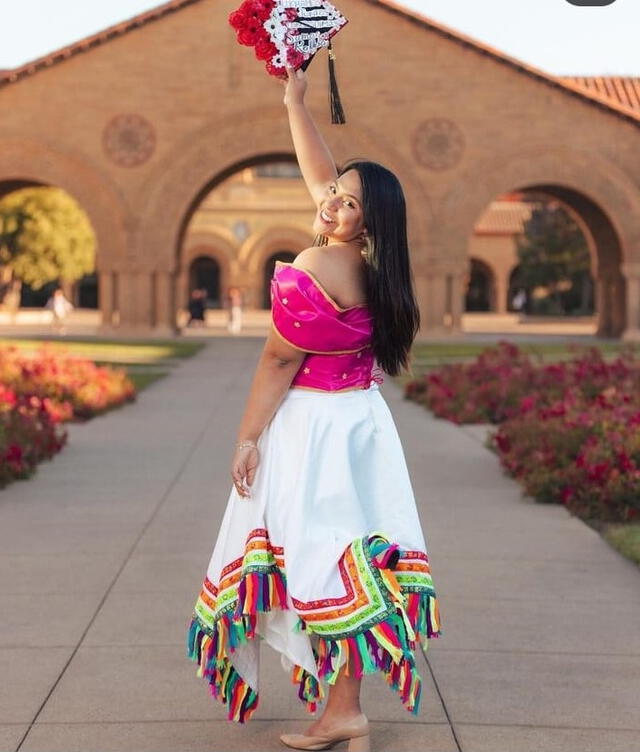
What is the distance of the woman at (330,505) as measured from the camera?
15.2ft

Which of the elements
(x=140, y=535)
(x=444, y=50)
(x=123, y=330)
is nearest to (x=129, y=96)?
(x=123, y=330)

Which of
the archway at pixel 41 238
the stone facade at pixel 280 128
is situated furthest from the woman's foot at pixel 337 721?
the archway at pixel 41 238

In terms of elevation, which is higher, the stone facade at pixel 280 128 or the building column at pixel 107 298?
the stone facade at pixel 280 128

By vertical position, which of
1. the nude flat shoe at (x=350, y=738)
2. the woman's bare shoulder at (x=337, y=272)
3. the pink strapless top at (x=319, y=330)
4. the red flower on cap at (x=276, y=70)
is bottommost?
the nude flat shoe at (x=350, y=738)

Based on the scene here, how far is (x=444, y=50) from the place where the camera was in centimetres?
4147

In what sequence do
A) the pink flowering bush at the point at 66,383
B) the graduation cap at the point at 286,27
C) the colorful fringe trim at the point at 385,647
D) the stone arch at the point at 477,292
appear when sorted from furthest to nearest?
1. the stone arch at the point at 477,292
2. the pink flowering bush at the point at 66,383
3. the graduation cap at the point at 286,27
4. the colorful fringe trim at the point at 385,647

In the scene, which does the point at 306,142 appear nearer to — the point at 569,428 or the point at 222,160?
the point at 569,428

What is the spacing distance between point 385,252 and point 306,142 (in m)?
0.70

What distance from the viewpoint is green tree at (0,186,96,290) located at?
59531 millimetres

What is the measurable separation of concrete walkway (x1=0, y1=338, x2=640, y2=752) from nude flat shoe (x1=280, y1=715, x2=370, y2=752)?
6.5 inches

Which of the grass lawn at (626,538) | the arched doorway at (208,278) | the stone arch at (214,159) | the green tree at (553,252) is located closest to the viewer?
the grass lawn at (626,538)

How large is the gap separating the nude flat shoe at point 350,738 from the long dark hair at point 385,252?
1408mm

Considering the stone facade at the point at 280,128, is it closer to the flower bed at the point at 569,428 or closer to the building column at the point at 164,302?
the building column at the point at 164,302

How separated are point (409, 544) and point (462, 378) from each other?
14600mm
